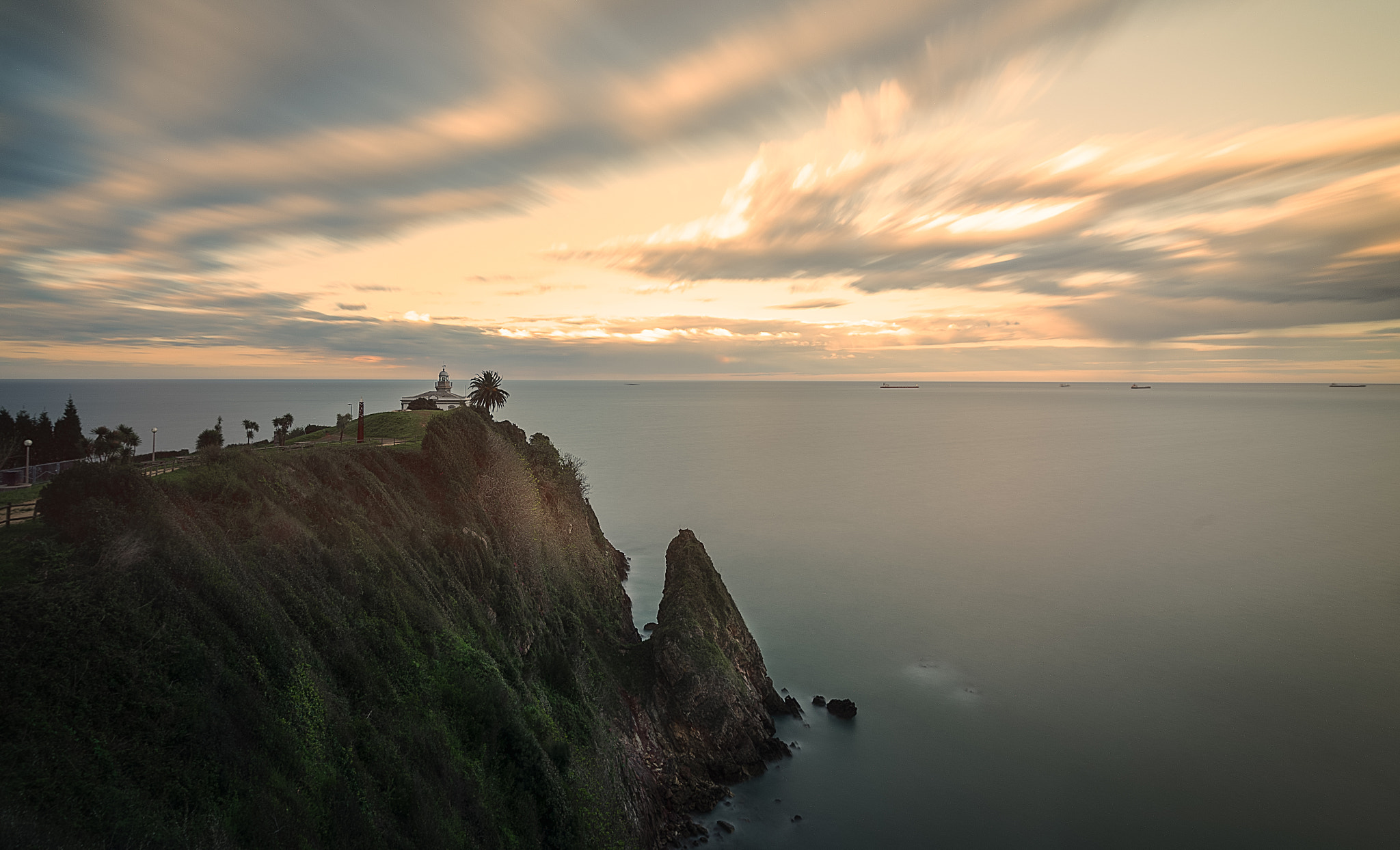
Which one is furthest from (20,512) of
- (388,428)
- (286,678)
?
(388,428)

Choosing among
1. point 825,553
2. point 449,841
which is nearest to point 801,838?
point 449,841

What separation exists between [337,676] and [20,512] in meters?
12.0

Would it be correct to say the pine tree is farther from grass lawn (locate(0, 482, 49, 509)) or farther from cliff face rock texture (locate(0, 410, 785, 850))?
cliff face rock texture (locate(0, 410, 785, 850))

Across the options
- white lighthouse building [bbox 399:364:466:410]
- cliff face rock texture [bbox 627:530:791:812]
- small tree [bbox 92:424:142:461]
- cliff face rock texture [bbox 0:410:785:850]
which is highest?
white lighthouse building [bbox 399:364:466:410]

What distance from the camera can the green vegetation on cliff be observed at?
1456 centimetres

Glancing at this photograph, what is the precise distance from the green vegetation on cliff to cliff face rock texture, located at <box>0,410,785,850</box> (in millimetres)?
66

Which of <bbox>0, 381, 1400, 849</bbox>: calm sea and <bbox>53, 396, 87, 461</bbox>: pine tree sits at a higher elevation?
<bbox>53, 396, 87, 461</bbox>: pine tree

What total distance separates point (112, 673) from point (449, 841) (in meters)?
10.7

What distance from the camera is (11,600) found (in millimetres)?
15578

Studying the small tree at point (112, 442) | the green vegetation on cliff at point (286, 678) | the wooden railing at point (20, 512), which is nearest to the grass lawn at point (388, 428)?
the green vegetation on cliff at point (286, 678)

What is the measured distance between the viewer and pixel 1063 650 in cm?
5391

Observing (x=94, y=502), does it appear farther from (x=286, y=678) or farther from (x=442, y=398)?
(x=442, y=398)

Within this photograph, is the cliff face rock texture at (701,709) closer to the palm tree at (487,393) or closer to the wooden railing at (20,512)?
the wooden railing at (20,512)

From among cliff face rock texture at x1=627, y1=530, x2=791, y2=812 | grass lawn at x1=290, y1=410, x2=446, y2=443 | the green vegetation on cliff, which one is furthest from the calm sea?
grass lawn at x1=290, y1=410, x2=446, y2=443
